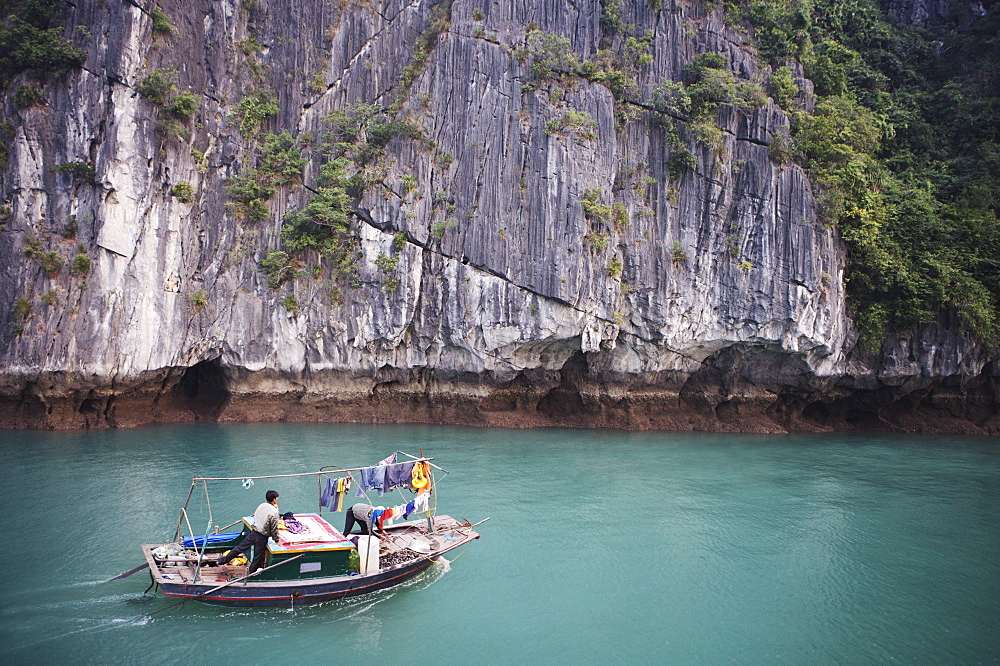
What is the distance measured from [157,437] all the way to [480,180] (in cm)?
1220

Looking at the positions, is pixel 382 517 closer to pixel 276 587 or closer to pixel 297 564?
pixel 297 564

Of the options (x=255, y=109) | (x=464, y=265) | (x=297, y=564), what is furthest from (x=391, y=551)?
(x=255, y=109)

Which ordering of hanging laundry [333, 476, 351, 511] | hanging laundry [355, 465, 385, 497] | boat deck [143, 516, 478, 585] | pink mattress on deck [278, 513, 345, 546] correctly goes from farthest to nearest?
hanging laundry [355, 465, 385, 497] → hanging laundry [333, 476, 351, 511] → pink mattress on deck [278, 513, 345, 546] → boat deck [143, 516, 478, 585]

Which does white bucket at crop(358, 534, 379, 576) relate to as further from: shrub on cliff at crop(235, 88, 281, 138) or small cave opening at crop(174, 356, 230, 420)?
shrub on cliff at crop(235, 88, 281, 138)

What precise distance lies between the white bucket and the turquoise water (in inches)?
16.4

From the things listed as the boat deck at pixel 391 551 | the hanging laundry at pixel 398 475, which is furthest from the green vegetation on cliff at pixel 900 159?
the boat deck at pixel 391 551

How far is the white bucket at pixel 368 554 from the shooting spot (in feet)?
24.3

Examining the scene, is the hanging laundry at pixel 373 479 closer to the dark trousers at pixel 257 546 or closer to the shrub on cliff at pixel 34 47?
the dark trousers at pixel 257 546

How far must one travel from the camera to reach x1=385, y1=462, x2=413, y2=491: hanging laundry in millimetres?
9023

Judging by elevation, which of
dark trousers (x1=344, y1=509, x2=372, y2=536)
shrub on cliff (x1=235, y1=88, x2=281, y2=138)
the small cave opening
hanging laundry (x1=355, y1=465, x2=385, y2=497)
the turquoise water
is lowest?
the turquoise water

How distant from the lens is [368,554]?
744cm

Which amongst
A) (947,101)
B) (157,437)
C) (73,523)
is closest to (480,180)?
(157,437)

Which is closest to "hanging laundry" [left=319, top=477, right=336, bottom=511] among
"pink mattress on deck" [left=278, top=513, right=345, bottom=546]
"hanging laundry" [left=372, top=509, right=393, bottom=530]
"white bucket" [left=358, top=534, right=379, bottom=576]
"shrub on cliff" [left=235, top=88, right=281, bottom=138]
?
"pink mattress on deck" [left=278, top=513, right=345, bottom=546]

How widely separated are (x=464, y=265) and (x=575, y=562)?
11.5 m
